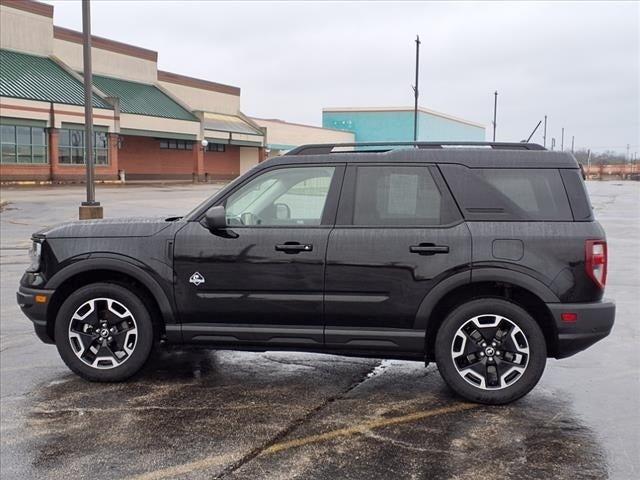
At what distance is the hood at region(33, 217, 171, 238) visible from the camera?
5199mm

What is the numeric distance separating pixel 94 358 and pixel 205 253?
1292 mm

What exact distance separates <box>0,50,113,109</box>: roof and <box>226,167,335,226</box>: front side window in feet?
124

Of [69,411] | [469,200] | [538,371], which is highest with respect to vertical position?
[469,200]

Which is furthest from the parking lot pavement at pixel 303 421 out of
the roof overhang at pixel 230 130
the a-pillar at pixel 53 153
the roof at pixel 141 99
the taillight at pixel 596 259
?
the roof overhang at pixel 230 130

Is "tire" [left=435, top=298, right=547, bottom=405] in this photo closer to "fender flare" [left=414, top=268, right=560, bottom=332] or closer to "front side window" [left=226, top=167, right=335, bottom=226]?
"fender flare" [left=414, top=268, right=560, bottom=332]

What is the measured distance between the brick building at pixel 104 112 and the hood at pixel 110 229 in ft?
121

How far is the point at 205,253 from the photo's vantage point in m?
5.05

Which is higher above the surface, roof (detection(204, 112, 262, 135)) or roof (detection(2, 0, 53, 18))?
roof (detection(2, 0, 53, 18))

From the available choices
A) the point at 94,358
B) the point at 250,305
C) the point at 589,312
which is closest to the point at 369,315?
the point at 250,305

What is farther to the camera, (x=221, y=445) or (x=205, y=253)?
(x=205, y=253)

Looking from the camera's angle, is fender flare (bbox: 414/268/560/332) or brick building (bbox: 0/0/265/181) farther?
brick building (bbox: 0/0/265/181)

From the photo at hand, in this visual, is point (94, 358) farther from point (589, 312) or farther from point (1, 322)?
point (589, 312)

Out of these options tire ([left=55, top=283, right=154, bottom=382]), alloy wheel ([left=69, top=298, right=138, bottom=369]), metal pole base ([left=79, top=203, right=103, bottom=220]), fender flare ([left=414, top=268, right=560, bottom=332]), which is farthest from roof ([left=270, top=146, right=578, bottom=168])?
metal pole base ([left=79, top=203, right=103, bottom=220])

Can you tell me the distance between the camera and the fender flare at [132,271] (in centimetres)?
511
